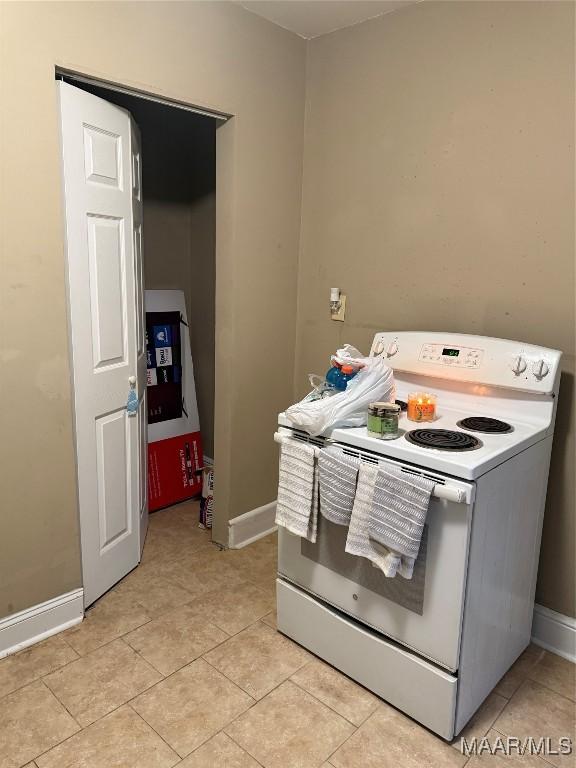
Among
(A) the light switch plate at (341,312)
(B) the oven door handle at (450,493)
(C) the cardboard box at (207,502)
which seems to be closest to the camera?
(B) the oven door handle at (450,493)

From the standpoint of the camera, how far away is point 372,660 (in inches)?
75.2

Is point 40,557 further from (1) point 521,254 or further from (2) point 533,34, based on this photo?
(2) point 533,34

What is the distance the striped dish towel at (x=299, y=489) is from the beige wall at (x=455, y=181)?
914mm

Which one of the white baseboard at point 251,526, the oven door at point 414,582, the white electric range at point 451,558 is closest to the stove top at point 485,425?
the white electric range at point 451,558

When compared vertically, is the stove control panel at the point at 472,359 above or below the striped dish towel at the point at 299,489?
above

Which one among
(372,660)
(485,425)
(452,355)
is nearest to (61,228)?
(452,355)

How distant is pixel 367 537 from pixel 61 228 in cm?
149

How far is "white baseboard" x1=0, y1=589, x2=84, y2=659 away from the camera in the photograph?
2.08 meters

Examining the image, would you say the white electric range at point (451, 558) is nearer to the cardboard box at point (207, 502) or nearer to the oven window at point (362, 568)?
the oven window at point (362, 568)

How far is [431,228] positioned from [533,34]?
0.75m

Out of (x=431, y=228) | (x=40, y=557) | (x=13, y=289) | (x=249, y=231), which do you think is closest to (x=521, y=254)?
(x=431, y=228)

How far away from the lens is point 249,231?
268 cm

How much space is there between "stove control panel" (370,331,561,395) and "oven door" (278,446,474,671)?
2.07ft

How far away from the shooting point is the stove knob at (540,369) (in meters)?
1.97
